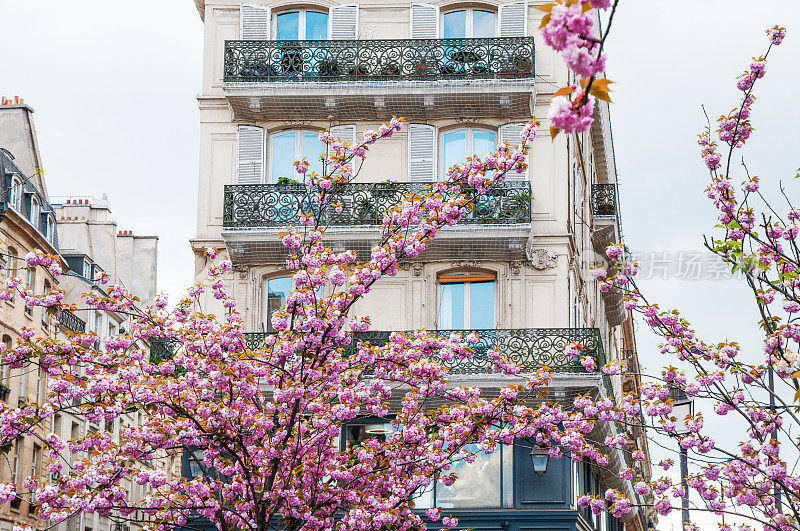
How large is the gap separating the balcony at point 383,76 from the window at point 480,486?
7236 millimetres

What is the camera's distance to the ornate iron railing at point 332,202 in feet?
83.6

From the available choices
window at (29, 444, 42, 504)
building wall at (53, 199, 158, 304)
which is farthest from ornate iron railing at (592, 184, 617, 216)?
building wall at (53, 199, 158, 304)

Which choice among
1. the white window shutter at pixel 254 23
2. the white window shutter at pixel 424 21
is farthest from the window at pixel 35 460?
the white window shutter at pixel 424 21

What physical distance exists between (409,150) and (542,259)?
11.9ft

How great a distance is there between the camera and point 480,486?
945 inches

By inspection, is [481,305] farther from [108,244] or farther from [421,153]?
[108,244]

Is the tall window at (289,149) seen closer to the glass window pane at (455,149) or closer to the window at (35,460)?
the glass window pane at (455,149)

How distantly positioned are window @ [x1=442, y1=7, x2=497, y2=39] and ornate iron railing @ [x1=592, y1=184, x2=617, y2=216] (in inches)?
345

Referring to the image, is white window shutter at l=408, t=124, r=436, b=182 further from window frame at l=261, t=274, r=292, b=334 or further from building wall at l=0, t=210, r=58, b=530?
building wall at l=0, t=210, r=58, b=530

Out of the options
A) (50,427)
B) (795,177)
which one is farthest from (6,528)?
(795,177)

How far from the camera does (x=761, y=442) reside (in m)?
14.2

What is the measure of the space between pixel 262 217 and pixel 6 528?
21.1 meters

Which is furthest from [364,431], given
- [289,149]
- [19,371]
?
[19,371]

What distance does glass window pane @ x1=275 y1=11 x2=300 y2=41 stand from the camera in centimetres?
2750
